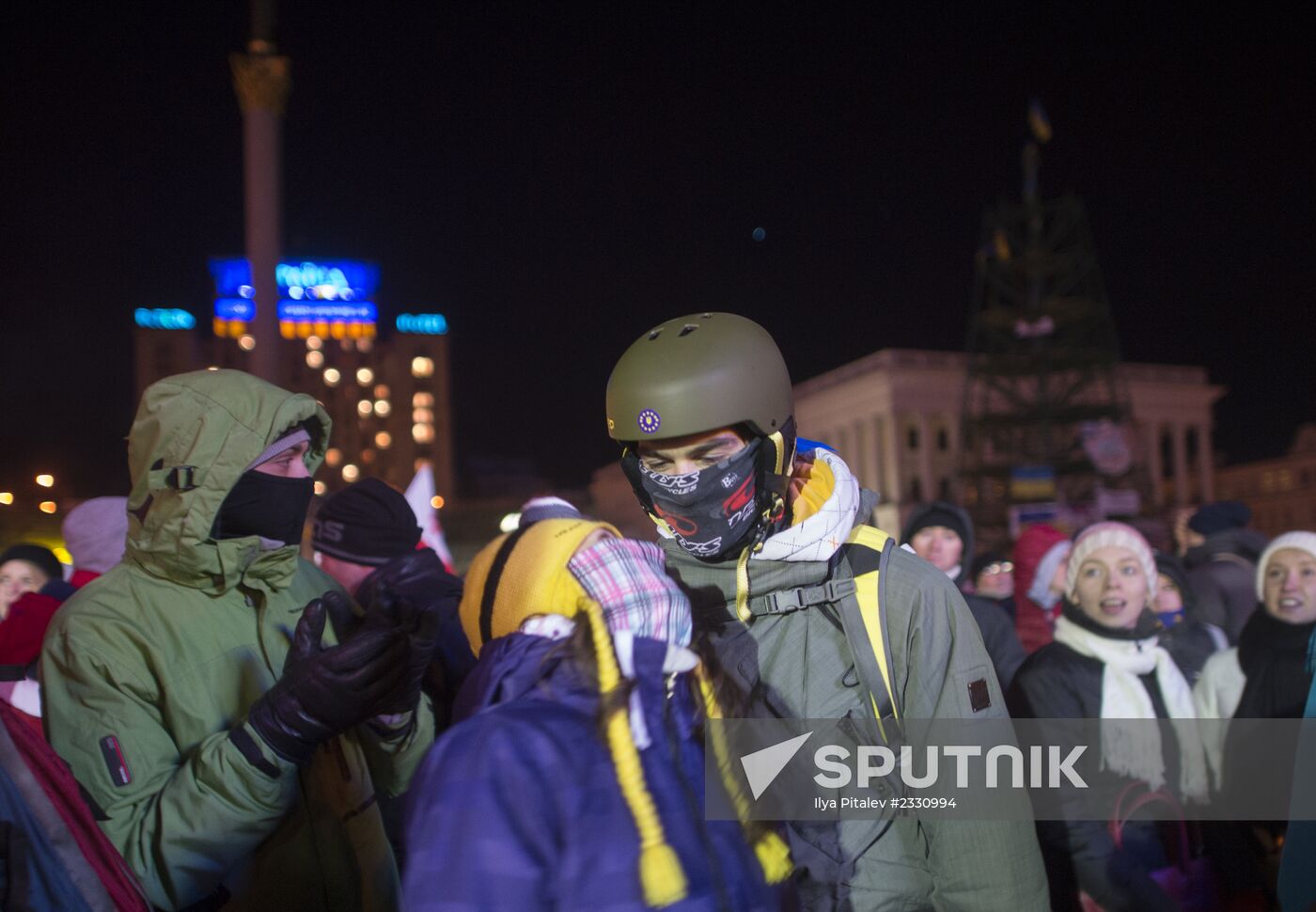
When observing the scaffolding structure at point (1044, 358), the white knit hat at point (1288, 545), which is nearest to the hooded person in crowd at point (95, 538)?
the white knit hat at point (1288, 545)

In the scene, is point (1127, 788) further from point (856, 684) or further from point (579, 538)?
point (579, 538)

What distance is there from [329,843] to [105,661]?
679 millimetres

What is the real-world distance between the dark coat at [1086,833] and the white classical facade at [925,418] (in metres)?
61.1

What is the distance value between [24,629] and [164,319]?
4585 inches

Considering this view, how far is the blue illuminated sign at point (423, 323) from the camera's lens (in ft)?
398

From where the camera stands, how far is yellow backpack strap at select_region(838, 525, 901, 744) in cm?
231

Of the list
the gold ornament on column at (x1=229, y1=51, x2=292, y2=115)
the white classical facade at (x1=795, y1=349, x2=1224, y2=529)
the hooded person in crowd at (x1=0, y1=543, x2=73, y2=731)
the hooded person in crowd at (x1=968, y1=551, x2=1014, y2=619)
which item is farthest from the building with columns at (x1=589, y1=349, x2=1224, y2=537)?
the hooded person in crowd at (x1=0, y1=543, x2=73, y2=731)

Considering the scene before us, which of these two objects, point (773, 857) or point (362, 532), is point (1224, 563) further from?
point (773, 857)

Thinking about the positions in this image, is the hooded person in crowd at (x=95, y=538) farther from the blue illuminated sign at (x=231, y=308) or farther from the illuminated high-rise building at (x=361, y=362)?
the blue illuminated sign at (x=231, y=308)

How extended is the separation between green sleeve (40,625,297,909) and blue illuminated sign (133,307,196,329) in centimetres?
11684

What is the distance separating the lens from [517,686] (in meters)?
1.65

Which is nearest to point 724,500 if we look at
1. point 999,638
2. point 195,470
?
point 195,470

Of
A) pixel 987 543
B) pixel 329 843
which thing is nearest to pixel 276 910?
pixel 329 843

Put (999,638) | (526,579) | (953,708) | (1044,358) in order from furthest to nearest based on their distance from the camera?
1. (1044,358)
2. (999,638)
3. (953,708)
4. (526,579)
